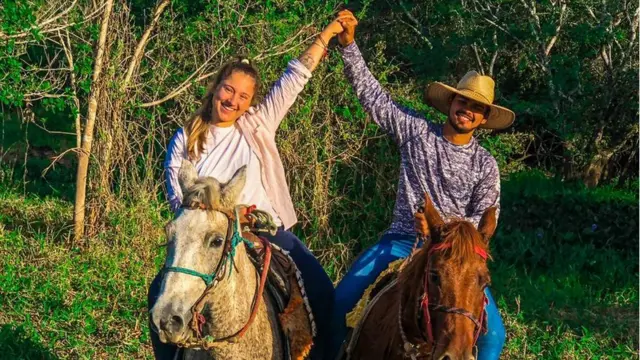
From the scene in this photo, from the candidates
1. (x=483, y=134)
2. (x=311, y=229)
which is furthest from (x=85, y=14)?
(x=483, y=134)

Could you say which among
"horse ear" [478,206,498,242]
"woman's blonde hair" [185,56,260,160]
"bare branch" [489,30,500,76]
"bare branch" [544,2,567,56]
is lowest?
"horse ear" [478,206,498,242]

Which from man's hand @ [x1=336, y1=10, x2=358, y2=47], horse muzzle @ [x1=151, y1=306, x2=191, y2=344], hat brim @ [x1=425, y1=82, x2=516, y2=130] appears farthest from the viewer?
man's hand @ [x1=336, y1=10, x2=358, y2=47]

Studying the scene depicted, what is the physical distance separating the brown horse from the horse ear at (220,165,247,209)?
0.80 metres

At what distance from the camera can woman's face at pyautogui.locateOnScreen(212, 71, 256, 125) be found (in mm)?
4902

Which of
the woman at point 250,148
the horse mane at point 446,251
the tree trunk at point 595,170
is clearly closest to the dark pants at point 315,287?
the woman at point 250,148

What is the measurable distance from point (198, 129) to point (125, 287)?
3842mm

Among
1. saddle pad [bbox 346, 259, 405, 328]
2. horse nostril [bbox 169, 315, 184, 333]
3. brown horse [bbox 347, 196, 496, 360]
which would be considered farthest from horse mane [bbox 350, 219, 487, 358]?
horse nostril [bbox 169, 315, 184, 333]

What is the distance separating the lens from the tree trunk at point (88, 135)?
9336 millimetres

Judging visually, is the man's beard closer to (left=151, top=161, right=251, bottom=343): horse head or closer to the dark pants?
the dark pants

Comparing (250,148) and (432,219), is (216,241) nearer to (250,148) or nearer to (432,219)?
(432,219)

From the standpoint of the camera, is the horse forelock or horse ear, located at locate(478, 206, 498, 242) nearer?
the horse forelock

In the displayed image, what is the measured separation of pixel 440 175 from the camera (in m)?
5.03

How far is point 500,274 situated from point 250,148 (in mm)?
5214

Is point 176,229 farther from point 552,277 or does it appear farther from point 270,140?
point 552,277
